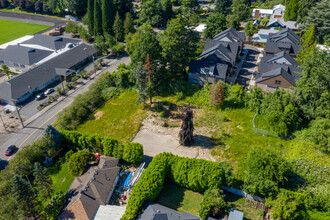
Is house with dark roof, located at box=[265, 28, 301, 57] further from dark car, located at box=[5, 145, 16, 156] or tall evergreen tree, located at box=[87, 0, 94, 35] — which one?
dark car, located at box=[5, 145, 16, 156]

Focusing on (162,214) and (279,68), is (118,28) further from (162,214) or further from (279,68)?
(162,214)

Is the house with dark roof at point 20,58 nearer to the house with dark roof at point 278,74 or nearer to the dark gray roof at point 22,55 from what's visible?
the dark gray roof at point 22,55

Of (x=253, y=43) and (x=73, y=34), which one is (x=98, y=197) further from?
(x=73, y=34)

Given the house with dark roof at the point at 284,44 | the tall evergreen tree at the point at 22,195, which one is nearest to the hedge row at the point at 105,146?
the tall evergreen tree at the point at 22,195

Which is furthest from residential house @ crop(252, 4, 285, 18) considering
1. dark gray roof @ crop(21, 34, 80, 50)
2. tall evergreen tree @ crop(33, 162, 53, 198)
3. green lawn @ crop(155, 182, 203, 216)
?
tall evergreen tree @ crop(33, 162, 53, 198)

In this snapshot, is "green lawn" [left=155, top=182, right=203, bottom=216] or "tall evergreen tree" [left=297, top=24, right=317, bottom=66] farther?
"tall evergreen tree" [left=297, top=24, right=317, bottom=66]
